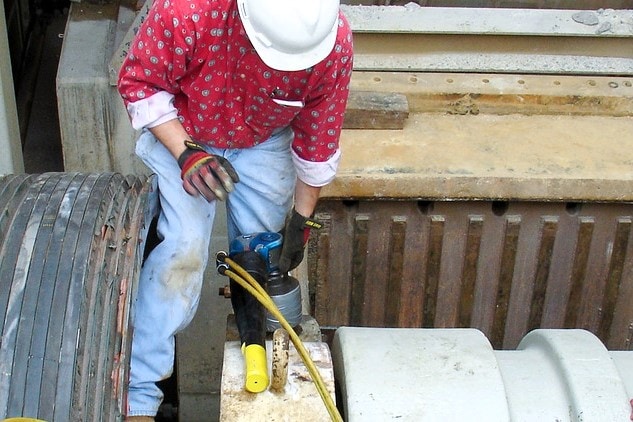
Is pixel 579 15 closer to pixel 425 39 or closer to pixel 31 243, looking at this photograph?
pixel 425 39

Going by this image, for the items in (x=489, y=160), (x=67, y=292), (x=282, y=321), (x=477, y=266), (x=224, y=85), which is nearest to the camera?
(x=67, y=292)

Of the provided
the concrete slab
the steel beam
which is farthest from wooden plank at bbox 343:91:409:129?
the steel beam

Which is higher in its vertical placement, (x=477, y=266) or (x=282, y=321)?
(x=282, y=321)

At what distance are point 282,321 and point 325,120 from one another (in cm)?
60

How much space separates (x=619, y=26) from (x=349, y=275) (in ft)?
5.56

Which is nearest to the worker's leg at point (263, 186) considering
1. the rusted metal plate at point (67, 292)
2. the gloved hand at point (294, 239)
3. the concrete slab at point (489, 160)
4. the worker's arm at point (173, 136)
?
the gloved hand at point (294, 239)

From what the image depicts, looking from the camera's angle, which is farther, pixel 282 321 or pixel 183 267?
pixel 183 267

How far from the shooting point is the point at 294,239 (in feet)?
9.19

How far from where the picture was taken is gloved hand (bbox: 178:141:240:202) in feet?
8.29

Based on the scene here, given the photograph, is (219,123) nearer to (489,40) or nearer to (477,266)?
(477,266)

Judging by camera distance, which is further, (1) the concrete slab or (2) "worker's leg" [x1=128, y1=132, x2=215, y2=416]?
(1) the concrete slab

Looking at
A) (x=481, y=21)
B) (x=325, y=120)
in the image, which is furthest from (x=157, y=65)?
(x=481, y=21)

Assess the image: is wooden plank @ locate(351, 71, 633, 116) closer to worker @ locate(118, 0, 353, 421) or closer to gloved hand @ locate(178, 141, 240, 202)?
worker @ locate(118, 0, 353, 421)

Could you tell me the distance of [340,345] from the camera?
2.49m
